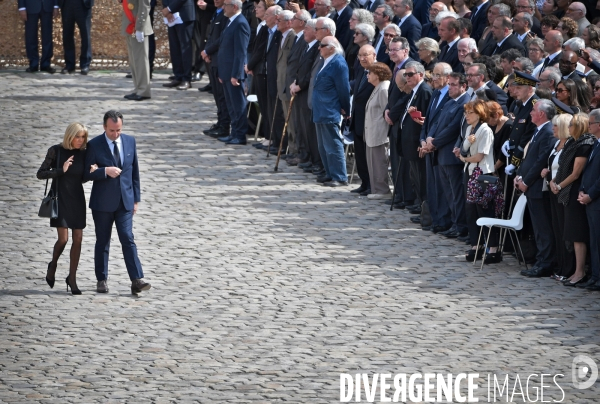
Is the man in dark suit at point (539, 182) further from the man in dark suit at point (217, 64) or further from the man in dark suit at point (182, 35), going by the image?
the man in dark suit at point (182, 35)

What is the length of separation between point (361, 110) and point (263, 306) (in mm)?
5538

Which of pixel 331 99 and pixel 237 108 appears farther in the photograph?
pixel 237 108

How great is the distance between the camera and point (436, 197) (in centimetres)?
1667

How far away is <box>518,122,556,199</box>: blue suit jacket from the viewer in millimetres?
14570

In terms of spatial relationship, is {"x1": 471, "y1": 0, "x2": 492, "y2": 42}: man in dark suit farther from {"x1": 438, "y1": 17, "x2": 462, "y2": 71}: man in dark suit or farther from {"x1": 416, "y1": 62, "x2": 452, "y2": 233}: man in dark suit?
{"x1": 416, "y1": 62, "x2": 452, "y2": 233}: man in dark suit

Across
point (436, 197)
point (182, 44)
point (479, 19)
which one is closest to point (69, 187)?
point (436, 197)

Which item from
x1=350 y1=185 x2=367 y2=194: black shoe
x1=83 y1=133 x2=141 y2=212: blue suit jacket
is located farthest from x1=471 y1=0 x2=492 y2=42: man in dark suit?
x1=83 y1=133 x2=141 y2=212: blue suit jacket

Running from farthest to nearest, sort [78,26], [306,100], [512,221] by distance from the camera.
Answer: [78,26], [306,100], [512,221]

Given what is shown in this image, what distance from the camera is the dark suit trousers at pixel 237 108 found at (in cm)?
2162

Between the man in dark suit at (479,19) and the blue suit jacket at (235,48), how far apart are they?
3.77 m

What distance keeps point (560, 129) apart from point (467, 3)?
272 inches

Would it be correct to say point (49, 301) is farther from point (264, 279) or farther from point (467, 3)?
point (467, 3)

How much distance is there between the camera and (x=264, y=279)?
571 inches

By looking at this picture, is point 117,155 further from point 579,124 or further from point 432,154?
point 579,124
